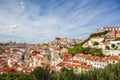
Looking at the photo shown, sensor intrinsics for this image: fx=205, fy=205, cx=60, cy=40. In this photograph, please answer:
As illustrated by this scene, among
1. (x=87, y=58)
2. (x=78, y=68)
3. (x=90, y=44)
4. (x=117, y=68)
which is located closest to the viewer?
(x=117, y=68)

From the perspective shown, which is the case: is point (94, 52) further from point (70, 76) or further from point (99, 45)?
point (70, 76)

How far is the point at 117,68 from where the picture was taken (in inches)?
617

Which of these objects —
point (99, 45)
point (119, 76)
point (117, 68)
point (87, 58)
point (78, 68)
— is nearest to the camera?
point (119, 76)

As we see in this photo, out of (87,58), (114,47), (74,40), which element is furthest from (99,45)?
(74,40)

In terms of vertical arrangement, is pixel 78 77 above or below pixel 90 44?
below

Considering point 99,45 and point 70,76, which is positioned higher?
point 99,45

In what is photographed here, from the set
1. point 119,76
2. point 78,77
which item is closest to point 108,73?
point 119,76

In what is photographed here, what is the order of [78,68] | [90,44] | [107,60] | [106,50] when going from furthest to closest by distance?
1. [90,44]
2. [106,50]
3. [107,60]
4. [78,68]

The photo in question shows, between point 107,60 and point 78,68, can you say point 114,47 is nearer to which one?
point 107,60

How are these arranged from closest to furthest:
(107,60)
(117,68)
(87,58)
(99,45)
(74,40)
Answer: (117,68) < (107,60) < (87,58) < (99,45) < (74,40)

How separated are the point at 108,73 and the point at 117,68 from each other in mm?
1217

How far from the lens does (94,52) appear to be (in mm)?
26562

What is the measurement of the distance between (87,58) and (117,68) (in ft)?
26.6

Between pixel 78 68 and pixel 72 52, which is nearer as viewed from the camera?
pixel 78 68
